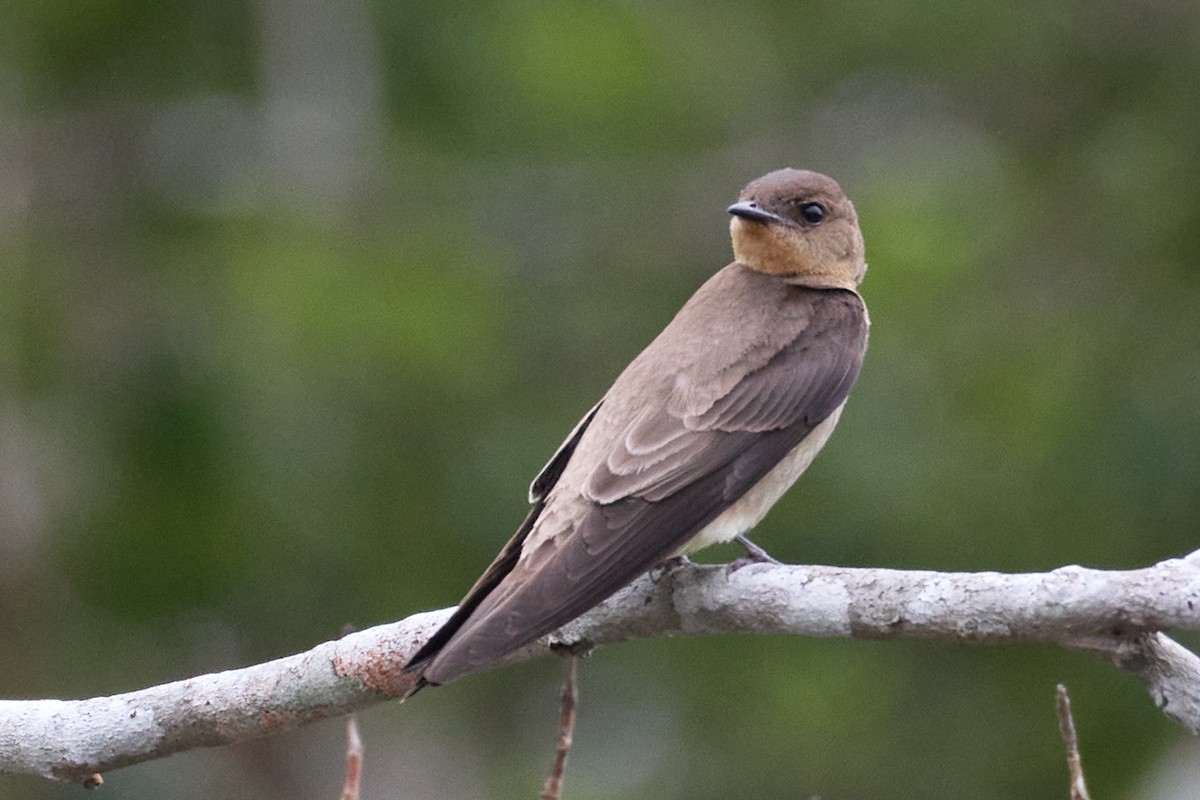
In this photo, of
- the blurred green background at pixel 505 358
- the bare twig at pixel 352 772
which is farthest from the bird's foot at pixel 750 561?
the blurred green background at pixel 505 358

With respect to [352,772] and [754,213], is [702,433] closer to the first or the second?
[754,213]

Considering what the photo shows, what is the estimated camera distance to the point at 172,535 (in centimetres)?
841

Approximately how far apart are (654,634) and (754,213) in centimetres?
163

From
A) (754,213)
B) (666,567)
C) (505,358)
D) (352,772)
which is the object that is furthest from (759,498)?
(505,358)

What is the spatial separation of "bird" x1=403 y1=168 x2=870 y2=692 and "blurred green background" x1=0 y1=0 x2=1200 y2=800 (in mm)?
2216

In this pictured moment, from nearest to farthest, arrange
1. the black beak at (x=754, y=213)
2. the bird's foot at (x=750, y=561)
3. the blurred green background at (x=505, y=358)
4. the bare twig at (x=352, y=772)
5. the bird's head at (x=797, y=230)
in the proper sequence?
the bare twig at (x=352, y=772)
the bird's foot at (x=750, y=561)
the black beak at (x=754, y=213)
the bird's head at (x=797, y=230)
the blurred green background at (x=505, y=358)

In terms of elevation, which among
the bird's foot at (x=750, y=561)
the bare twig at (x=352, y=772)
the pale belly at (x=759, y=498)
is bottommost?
the bare twig at (x=352, y=772)

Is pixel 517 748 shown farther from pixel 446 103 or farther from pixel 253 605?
pixel 446 103

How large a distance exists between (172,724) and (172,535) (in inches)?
169

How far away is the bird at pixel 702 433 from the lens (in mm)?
4168

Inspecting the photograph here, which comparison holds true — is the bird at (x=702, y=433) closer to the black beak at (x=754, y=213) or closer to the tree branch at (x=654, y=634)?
the black beak at (x=754, y=213)

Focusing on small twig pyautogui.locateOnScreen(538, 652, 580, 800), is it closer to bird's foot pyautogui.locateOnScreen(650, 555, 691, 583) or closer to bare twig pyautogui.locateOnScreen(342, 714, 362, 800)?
bare twig pyautogui.locateOnScreen(342, 714, 362, 800)

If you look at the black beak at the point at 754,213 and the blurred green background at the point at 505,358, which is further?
the blurred green background at the point at 505,358

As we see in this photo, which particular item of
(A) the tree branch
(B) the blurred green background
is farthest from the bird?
(B) the blurred green background
